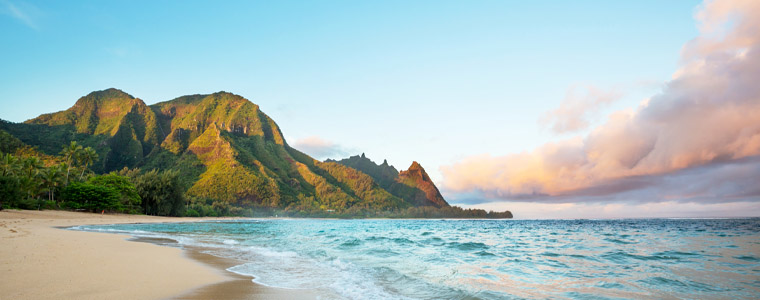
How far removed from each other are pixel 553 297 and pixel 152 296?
848cm

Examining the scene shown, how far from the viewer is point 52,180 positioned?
6994cm

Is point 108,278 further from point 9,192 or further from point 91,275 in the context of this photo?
point 9,192

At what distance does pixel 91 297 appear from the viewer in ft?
21.1

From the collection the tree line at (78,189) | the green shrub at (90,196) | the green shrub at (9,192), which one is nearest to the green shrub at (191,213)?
the tree line at (78,189)

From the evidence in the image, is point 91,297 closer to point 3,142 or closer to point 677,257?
point 677,257

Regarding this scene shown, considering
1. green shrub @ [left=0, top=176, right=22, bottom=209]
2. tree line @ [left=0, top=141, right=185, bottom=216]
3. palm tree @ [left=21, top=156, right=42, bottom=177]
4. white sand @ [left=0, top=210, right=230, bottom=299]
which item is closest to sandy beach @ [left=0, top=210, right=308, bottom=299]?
white sand @ [left=0, top=210, right=230, bottom=299]

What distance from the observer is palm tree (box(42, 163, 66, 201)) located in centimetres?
6888

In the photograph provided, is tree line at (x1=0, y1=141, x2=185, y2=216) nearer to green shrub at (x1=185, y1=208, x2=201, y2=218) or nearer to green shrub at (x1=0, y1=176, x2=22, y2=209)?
green shrub at (x1=0, y1=176, x2=22, y2=209)

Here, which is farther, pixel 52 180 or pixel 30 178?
pixel 52 180

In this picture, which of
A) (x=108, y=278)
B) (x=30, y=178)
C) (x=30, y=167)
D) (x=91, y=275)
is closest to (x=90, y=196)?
(x=30, y=167)

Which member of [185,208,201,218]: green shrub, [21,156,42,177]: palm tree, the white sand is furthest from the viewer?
[185,208,201,218]: green shrub

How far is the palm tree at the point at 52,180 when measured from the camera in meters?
68.9

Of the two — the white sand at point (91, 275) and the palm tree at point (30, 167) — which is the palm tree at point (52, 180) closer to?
the palm tree at point (30, 167)

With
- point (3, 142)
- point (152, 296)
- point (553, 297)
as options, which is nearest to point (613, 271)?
point (553, 297)
